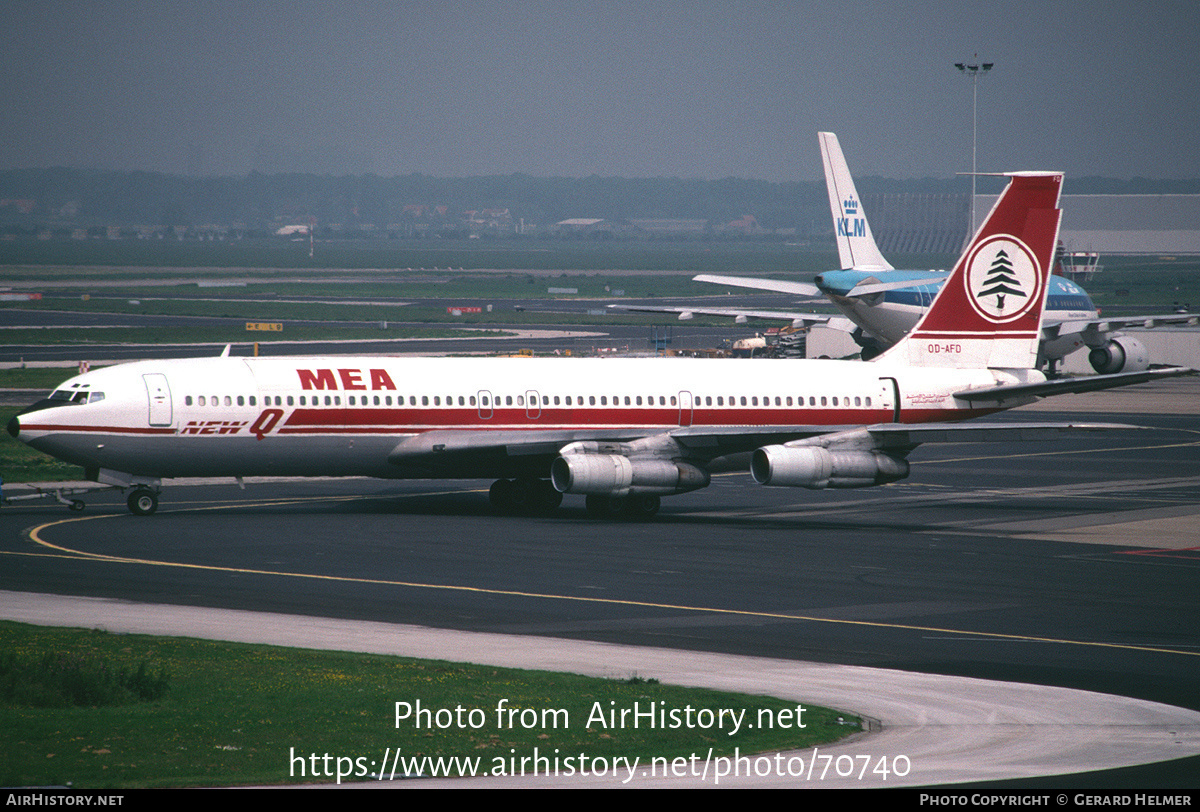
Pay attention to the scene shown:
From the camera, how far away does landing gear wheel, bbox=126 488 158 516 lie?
154 ft

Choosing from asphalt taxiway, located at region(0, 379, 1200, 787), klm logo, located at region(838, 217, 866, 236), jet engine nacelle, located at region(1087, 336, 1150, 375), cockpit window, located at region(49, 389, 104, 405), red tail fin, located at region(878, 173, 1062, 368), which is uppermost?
klm logo, located at region(838, 217, 866, 236)

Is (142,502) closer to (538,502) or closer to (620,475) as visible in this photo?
(538,502)

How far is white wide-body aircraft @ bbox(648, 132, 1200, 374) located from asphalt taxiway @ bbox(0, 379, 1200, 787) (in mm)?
28641

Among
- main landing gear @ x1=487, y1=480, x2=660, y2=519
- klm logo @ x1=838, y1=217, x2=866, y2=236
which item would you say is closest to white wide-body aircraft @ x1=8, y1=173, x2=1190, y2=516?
main landing gear @ x1=487, y1=480, x2=660, y2=519

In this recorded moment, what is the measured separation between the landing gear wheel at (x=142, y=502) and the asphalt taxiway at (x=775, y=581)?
2.29 ft

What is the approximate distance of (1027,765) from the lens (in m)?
19.8

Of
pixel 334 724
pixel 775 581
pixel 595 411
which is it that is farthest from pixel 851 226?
pixel 334 724

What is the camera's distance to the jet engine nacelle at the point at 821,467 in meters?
45.0

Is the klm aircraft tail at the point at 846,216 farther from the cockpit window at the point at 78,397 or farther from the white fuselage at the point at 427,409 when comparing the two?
the cockpit window at the point at 78,397

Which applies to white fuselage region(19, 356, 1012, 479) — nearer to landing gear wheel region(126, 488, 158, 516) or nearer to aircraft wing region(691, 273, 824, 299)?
landing gear wheel region(126, 488, 158, 516)

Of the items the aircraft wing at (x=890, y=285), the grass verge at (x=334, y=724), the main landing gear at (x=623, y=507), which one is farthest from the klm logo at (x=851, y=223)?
the grass verge at (x=334, y=724)

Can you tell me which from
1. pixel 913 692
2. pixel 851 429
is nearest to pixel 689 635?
pixel 913 692

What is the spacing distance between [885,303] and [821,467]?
141 feet
